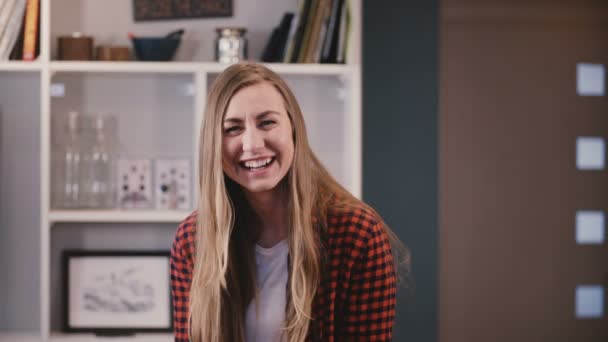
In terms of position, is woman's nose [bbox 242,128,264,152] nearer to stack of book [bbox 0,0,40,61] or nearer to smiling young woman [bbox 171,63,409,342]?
smiling young woman [bbox 171,63,409,342]

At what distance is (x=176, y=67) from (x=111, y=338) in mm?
Answer: 1045

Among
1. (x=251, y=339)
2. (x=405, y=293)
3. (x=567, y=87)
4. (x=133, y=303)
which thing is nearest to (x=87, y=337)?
(x=133, y=303)

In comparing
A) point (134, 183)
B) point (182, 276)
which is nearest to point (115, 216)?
point (134, 183)

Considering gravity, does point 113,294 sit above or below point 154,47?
below

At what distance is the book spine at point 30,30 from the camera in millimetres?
2938

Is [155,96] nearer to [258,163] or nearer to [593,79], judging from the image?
[258,163]

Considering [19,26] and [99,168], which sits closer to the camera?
[19,26]

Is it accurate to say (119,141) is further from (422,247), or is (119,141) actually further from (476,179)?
(476,179)

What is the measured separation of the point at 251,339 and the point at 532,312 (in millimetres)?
2379

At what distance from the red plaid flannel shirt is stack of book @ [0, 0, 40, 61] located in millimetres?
1753

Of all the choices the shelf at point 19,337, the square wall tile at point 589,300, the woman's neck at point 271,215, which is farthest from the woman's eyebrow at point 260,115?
the square wall tile at point 589,300

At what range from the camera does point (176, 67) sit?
9.68 ft

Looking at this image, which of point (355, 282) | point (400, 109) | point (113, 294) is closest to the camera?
point (355, 282)

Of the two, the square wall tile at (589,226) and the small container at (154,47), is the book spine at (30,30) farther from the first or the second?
the square wall tile at (589,226)
